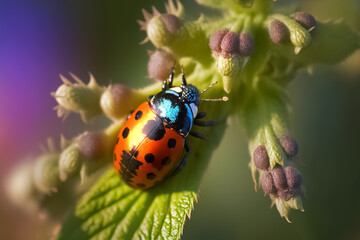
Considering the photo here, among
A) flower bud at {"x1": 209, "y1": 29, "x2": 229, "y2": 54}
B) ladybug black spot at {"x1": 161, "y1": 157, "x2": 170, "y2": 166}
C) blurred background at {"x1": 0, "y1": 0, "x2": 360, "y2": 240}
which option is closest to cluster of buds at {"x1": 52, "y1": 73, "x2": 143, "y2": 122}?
ladybug black spot at {"x1": 161, "y1": 157, "x2": 170, "y2": 166}

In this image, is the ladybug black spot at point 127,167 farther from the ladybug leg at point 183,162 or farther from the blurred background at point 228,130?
the blurred background at point 228,130

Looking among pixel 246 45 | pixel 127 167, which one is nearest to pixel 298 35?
pixel 246 45

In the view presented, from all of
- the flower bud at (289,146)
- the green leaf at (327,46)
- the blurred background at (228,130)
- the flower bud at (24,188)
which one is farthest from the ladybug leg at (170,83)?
the flower bud at (24,188)

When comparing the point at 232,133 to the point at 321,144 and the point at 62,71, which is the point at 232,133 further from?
the point at 62,71

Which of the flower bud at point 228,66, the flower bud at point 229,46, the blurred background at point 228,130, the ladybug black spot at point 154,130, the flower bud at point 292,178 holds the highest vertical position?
the flower bud at point 229,46

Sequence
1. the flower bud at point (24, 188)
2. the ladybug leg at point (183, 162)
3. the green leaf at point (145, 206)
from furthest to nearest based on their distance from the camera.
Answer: the flower bud at point (24, 188) → the ladybug leg at point (183, 162) → the green leaf at point (145, 206)

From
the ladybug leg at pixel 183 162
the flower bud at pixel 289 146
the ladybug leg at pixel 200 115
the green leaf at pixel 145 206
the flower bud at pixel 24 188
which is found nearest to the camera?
the flower bud at pixel 289 146

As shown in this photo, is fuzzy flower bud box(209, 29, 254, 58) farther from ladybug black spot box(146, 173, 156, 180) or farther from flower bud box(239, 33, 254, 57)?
ladybug black spot box(146, 173, 156, 180)
